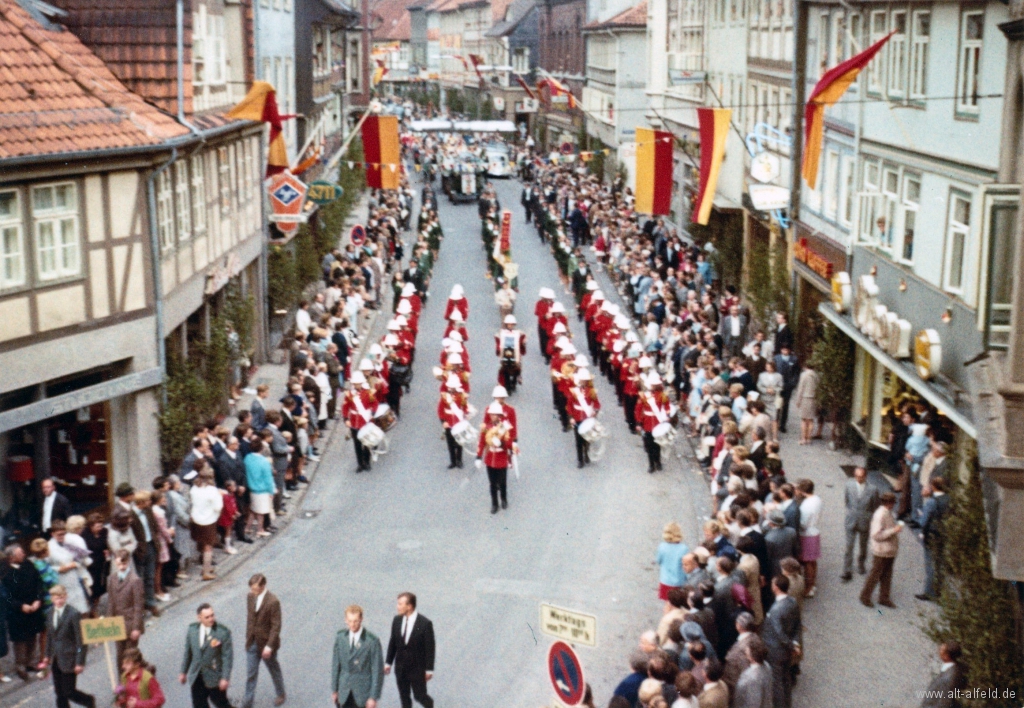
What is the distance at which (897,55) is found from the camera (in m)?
21.1

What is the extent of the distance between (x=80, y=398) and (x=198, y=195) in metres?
6.62

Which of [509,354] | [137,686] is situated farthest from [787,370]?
[137,686]

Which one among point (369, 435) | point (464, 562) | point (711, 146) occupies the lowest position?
point (464, 562)

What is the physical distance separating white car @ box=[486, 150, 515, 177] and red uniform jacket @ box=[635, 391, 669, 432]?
167 ft

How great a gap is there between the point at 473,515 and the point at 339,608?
3.92m

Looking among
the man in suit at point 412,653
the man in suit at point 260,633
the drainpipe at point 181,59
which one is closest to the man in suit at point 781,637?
the man in suit at point 412,653

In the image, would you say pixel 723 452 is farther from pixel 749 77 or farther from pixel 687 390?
pixel 749 77

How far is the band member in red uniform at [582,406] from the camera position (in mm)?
21734

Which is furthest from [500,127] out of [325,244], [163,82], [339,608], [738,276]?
[339,608]

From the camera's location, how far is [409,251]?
48.2 metres

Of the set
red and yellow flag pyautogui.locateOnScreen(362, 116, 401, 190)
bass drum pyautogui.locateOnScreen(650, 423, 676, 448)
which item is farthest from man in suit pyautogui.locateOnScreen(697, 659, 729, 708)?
red and yellow flag pyautogui.locateOnScreen(362, 116, 401, 190)

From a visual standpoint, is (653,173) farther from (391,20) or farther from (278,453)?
(391,20)

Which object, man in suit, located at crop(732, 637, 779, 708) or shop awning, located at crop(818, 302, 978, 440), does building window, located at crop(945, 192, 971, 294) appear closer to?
shop awning, located at crop(818, 302, 978, 440)

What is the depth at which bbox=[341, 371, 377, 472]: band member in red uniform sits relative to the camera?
2156 centimetres
